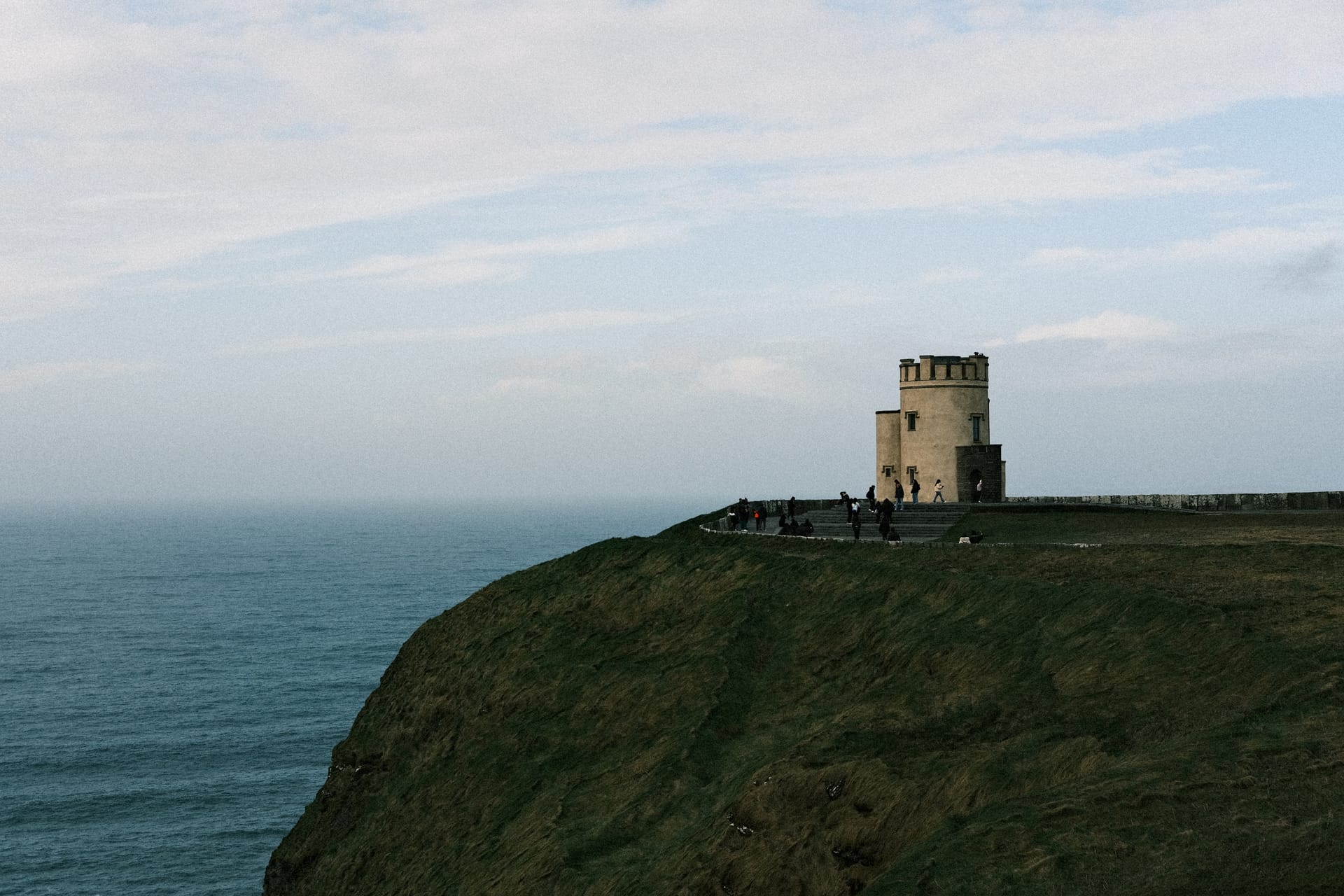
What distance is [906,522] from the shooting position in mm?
49125

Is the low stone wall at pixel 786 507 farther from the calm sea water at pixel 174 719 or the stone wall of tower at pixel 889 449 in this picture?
the calm sea water at pixel 174 719

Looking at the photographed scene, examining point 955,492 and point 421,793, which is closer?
point 421,793

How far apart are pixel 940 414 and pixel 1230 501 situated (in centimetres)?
1396

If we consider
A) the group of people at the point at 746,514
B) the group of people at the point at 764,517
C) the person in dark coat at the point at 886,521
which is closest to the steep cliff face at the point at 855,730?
the person in dark coat at the point at 886,521

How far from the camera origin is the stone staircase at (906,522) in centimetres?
4553

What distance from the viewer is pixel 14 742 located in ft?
216

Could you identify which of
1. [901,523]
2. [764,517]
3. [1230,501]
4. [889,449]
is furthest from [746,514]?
[1230,501]

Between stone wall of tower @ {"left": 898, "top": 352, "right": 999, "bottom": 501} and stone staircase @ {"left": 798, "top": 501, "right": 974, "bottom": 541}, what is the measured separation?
501 cm

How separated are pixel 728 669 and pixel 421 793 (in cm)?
1007

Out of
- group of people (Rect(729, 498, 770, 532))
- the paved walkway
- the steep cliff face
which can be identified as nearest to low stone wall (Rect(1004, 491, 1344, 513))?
the paved walkway

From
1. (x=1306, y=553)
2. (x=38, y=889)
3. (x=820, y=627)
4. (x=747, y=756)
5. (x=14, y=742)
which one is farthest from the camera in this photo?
(x=14, y=742)

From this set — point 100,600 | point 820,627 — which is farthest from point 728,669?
point 100,600

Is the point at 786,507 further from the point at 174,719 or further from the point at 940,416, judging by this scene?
the point at 174,719

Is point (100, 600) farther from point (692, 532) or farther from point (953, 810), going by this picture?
point (953, 810)
